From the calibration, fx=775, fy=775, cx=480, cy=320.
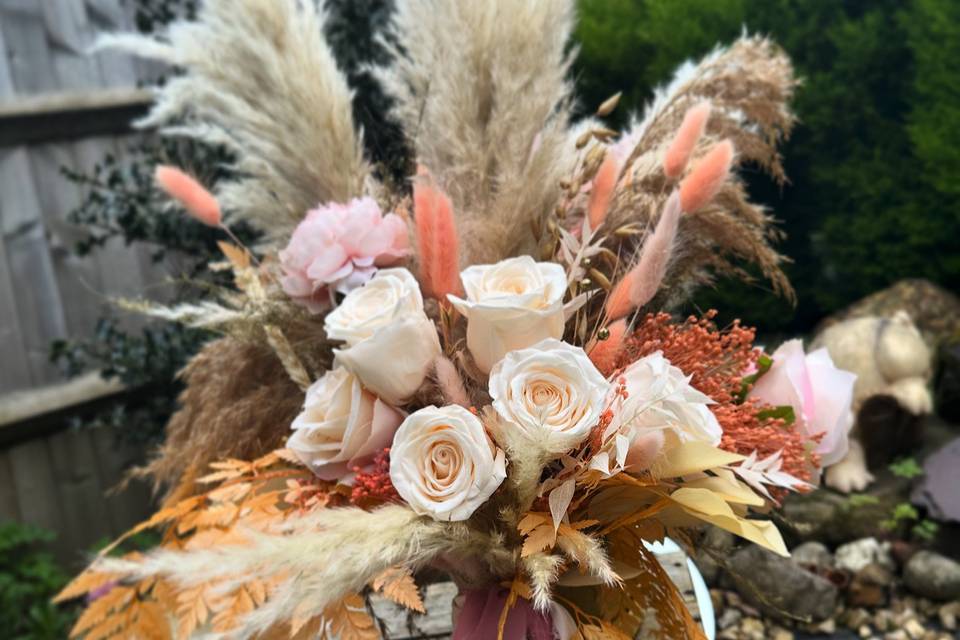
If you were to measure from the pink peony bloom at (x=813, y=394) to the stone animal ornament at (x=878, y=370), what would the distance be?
1474 mm

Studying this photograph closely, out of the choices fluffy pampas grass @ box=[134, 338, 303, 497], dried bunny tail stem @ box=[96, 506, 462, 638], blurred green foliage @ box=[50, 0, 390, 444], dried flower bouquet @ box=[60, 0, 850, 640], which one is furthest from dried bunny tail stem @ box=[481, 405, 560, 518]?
blurred green foliage @ box=[50, 0, 390, 444]

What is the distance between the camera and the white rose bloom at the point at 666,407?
70 centimetres

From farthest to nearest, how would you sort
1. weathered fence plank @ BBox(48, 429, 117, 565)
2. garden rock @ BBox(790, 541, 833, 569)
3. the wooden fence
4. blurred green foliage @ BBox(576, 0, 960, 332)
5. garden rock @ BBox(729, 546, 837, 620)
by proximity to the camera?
1. weathered fence plank @ BBox(48, 429, 117, 565)
2. the wooden fence
3. blurred green foliage @ BBox(576, 0, 960, 332)
4. garden rock @ BBox(790, 541, 833, 569)
5. garden rock @ BBox(729, 546, 837, 620)

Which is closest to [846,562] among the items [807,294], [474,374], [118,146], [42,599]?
[807,294]

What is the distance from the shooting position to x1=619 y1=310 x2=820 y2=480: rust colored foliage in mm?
779

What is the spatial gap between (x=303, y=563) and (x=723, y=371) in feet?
1.52

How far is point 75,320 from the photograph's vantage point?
269 centimetres

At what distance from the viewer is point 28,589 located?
2.35 m

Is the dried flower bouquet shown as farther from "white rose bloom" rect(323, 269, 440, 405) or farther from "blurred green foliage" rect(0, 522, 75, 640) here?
"blurred green foliage" rect(0, 522, 75, 640)

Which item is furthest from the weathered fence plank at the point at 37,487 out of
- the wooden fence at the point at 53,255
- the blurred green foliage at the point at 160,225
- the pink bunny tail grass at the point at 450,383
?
the pink bunny tail grass at the point at 450,383

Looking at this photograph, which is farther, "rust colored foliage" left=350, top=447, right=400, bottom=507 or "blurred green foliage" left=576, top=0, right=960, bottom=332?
"blurred green foliage" left=576, top=0, right=960, bottom=332

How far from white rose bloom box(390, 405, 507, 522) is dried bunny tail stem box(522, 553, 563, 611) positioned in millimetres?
69

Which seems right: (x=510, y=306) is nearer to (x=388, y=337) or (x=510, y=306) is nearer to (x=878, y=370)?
(x=388, y=337)

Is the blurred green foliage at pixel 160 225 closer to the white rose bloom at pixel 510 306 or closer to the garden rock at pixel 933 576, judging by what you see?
the white rose bloom at pixel 510 306
